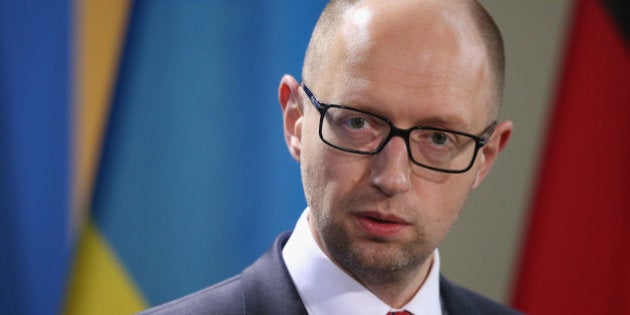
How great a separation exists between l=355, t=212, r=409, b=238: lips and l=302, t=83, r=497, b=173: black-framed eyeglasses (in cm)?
8

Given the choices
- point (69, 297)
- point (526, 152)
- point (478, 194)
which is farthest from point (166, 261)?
point (526, 152)

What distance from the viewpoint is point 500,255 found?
2205 millimetres

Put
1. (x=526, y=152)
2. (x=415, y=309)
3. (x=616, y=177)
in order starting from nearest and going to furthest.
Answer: (x=415, y=309), (x=616, y=177), (x=526, y=152)

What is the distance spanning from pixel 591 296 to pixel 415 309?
0.99 m

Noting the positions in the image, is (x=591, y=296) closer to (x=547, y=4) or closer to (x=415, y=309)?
(x=547, y=4)

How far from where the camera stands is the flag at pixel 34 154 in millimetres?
1857

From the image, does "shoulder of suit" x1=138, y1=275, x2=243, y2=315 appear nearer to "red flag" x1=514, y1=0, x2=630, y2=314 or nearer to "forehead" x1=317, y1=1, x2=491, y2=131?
"forehead" x1=317, y1=1, x2=491, y2=131

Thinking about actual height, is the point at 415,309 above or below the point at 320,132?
below

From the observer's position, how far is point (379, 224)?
109 centimetres

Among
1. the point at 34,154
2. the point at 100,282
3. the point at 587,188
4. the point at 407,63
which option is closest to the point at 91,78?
the point at 34,154

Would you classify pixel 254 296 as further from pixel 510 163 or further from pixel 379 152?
pixel 510 163

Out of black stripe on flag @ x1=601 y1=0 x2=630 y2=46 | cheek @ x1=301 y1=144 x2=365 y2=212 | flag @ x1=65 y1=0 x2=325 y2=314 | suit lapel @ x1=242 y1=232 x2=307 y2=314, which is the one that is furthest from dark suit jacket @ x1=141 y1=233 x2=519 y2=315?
black stripe on flag @ x1=601 y1=0 x2=630 y2=46

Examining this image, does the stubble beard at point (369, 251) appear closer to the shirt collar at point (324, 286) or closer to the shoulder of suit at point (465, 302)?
the shirt collar at point (324, 286)

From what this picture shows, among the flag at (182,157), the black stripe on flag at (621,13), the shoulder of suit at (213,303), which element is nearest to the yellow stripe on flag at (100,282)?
the flag at (182,157)
